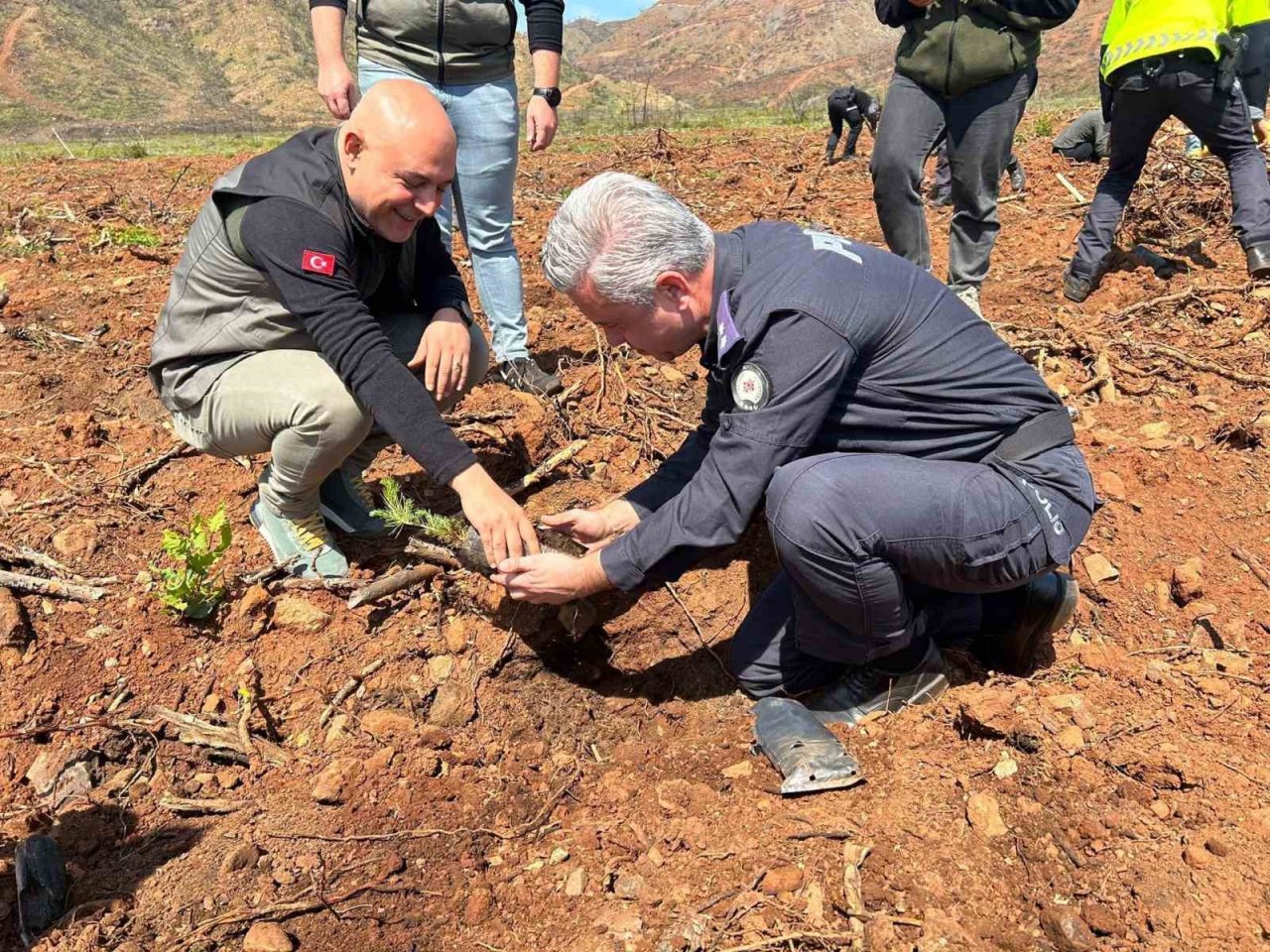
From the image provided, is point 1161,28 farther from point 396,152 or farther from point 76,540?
point 76,540

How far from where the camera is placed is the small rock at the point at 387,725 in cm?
236

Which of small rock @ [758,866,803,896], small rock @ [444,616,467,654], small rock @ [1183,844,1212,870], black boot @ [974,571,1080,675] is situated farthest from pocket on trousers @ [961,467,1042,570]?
small rock @ [444,616,467,654]

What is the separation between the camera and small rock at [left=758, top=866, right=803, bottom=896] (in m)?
1.79

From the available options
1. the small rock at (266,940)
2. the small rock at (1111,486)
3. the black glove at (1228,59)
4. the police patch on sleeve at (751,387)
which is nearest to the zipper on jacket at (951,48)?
the black glove at (1228,59)

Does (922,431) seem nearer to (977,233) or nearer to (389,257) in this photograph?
(389,257)

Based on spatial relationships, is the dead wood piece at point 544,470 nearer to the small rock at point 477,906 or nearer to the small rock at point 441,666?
the small rock at point 441,666

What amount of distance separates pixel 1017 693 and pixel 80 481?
10.7ft

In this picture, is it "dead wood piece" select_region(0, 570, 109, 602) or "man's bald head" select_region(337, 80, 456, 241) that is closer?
"man's bald head" select_region(337, 80, 456, 241)

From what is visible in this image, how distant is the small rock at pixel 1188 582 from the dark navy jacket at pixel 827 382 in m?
0.73

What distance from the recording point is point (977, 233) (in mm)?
3963

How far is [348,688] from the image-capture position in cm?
248

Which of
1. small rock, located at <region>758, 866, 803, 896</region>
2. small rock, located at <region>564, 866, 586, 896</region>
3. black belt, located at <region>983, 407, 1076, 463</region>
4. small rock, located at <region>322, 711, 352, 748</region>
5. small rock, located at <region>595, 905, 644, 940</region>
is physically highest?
black belt, located at <region>983, 407, 1076, 463</region>

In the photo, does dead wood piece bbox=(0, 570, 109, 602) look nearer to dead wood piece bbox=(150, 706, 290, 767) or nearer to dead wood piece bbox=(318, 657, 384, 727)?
dead wood piece bbox=(150, 706, 290, 767)

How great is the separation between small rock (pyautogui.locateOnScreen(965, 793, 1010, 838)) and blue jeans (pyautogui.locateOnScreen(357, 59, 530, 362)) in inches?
96.6
